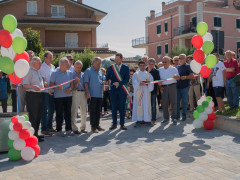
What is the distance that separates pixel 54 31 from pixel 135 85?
2883 centimetres

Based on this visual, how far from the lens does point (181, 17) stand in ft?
140

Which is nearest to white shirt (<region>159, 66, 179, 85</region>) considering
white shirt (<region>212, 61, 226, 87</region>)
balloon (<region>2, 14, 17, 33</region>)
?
white shirt (<region>212, 61, 226, 87</region>)

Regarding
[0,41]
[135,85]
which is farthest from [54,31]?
[0,41]

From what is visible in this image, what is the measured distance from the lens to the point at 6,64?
5.62 metres

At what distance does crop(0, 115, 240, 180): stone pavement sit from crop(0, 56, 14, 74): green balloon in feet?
5.67

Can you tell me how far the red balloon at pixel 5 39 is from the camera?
218 inches

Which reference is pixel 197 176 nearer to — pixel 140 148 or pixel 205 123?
pixel 140 148

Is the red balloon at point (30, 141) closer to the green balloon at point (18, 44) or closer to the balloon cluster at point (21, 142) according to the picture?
the balloon cluster at point (21, 142)

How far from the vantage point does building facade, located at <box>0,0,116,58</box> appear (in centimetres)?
3422

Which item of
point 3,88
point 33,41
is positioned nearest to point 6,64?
point 3,88

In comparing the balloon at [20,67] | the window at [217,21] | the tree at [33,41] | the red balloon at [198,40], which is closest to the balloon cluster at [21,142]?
the balloon at [20,67]

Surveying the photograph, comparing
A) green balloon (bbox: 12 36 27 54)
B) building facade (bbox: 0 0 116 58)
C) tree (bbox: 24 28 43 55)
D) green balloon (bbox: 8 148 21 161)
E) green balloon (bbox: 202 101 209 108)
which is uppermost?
building facade (bbox: 0 0 116 58)

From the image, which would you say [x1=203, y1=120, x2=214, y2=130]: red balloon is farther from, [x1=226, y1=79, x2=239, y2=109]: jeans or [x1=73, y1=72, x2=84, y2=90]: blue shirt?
[x1=73, y1=72, x2=84, y2=90]: blue shirt

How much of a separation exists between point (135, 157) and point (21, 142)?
2157mm
